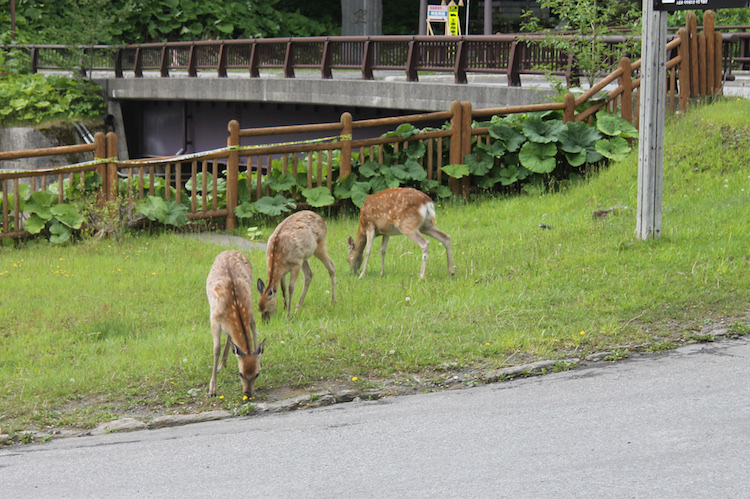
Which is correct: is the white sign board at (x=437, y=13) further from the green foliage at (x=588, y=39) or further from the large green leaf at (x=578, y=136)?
the large green leaf at (x=578, y=136)

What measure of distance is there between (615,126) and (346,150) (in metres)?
4.85

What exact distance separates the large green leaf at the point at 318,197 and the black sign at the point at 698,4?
638cm

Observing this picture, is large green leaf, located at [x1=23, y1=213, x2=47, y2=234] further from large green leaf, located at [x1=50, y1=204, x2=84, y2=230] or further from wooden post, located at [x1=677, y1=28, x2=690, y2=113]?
wooden post, located at [x1=677, y1=28, x2=690, y2=113]

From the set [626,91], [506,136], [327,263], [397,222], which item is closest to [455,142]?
[506,136]

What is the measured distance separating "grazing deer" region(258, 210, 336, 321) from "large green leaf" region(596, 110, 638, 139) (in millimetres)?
7925

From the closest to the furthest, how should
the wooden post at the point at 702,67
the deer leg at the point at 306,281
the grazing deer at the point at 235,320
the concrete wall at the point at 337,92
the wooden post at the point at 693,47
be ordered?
the grazing deer at the point at 235,320
the deer leg at the point at 306,281
the wooden post at the point at 693,47
the wooden post at the point at 702,67
the concrete wall at the point at 337,92

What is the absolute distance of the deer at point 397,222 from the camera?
1068cm

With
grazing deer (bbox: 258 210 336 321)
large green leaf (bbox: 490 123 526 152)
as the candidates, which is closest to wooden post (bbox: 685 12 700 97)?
large green leaf (bbox: 490 123 526 152)

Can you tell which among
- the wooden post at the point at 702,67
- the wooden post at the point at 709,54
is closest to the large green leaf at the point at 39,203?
the wooden post at the point at 702,67

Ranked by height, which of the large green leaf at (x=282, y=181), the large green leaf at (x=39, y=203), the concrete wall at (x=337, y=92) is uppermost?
the concrete wall at (x=337, y=92)

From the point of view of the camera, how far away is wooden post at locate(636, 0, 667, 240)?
1080 cm

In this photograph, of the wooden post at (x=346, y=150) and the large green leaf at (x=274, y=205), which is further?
the wooden post at (x=346, y=150)

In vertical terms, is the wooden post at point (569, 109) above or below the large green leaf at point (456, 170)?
above

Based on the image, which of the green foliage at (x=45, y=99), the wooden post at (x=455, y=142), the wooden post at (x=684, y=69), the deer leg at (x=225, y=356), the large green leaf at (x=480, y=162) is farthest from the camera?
the green foliage at (x=45, y=99)
